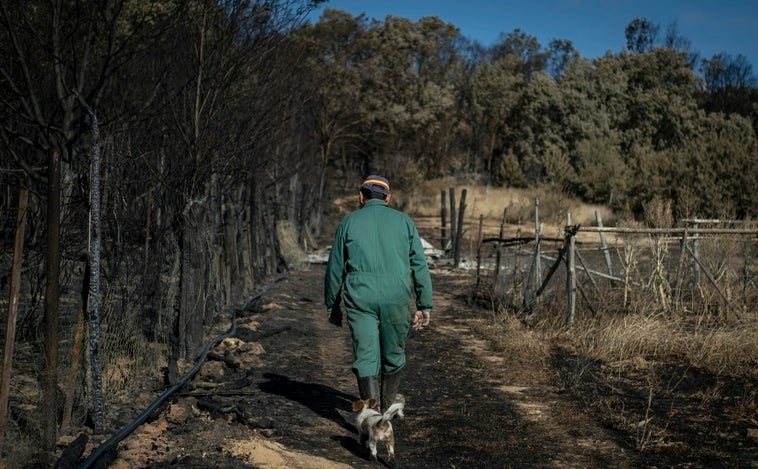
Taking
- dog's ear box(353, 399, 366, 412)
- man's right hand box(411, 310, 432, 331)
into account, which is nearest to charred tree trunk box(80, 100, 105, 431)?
dog's ear box(353, 399, 366, 412)

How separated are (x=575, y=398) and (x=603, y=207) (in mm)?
31727

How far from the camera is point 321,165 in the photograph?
3462cm

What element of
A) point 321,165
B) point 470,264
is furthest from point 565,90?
point 470,264

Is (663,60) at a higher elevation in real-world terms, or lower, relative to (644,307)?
higher

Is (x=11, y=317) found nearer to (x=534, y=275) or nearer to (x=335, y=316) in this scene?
(x=335, y=316)

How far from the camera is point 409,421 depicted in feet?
23.2

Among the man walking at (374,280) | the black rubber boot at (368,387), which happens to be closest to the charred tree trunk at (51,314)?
the man walking at (374,280)

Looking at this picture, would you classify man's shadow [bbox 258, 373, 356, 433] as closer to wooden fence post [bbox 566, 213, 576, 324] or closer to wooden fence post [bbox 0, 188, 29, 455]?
wooden fence post [bbox 0, 188, 29, 455]

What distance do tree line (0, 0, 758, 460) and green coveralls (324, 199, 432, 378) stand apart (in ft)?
5.90

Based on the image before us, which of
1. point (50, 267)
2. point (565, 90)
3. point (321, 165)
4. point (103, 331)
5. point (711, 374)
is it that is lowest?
point (711, 374)

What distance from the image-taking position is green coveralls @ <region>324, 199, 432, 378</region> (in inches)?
236

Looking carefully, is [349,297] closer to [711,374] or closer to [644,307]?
[711,374]

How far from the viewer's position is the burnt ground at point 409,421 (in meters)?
5.85

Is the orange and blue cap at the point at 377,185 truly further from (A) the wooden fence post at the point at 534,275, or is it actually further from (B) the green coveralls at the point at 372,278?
(A) the wooden fence post at the point at 534,275
